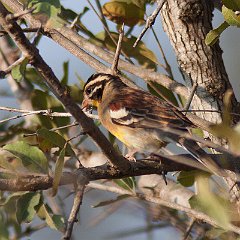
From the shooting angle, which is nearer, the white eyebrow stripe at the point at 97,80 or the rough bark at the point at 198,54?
the rough bark at the point at 198,54

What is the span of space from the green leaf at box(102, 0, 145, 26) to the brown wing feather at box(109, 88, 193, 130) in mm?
435

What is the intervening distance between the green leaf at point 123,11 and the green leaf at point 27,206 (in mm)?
1394

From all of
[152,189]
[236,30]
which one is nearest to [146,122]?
[152,189]

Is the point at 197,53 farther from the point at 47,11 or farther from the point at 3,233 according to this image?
the point at 3,233

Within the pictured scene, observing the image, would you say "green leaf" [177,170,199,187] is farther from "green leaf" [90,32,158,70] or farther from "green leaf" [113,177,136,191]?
"green leaf" [90,32,158,70]

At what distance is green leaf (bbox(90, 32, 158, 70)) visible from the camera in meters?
3.86

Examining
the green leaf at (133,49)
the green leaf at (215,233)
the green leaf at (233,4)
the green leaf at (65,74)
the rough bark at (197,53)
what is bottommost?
the green leaf at (65,74)

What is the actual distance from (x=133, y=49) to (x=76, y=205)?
171 cm

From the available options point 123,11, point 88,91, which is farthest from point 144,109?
point 123,11

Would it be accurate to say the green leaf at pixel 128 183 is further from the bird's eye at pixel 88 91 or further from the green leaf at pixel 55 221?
the bird's eye at pixel 88 91

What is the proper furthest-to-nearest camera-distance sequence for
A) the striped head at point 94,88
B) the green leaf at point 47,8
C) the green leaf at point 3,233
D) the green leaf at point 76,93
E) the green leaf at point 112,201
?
1. the green leaf at point 76,93
2. the striped head at point 94,88
3. the green leaf at point 112,201
4. the green leaf at point 47,8
5. the green leaf at point 3,233

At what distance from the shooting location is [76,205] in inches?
92.3

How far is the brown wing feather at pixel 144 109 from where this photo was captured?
368cm

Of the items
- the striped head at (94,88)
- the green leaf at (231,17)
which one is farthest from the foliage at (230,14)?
the striped head at (94,88)
